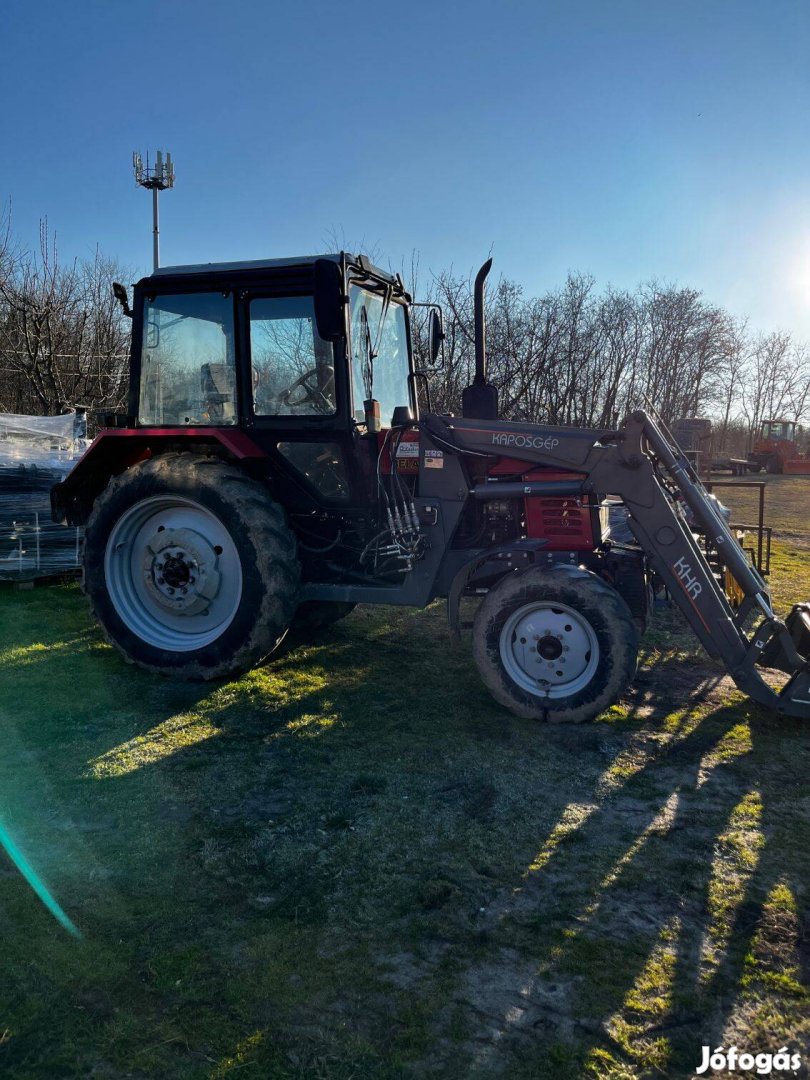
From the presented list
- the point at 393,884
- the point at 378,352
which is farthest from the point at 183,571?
the point at 393,884

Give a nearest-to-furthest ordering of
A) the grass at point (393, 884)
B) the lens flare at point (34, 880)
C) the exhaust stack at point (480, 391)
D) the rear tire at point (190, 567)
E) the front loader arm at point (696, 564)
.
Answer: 1. the grass at point (393, 884)
2. the lens flare at point (34, 880)
3. the front loader arm at point (696, 564)
4. the rear tire at point (190, 567)
5. the exhaust stack at point (480, 391)

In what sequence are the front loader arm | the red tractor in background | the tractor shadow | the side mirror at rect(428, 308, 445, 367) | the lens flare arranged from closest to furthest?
the tractor shadow
the lens flare
the front loader arm
the side mirror at rect(428, 308, 445, 367)
the red tractor in background

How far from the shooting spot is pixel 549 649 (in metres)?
4.30

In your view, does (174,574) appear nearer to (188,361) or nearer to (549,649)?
(188,361)

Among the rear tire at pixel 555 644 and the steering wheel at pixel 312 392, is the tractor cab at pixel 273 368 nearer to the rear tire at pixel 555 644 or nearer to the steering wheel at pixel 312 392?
the steering wheel at pixel 312 392

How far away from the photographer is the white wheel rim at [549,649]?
4254mm

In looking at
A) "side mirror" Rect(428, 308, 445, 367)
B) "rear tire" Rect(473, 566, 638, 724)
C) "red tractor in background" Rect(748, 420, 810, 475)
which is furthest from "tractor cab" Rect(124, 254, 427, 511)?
"red tractor in background" Rect(748, 420, 810, 475)

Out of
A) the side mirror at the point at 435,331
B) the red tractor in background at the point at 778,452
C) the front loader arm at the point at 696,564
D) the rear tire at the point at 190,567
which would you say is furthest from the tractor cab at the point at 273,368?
the red tractor in background at the point at 778,452

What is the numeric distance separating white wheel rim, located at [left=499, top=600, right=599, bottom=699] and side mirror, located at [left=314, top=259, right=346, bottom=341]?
75.0 inches

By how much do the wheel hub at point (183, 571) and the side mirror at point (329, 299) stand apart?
169 centimetres

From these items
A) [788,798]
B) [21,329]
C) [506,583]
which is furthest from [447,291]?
[788,798]

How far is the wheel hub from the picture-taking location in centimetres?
504

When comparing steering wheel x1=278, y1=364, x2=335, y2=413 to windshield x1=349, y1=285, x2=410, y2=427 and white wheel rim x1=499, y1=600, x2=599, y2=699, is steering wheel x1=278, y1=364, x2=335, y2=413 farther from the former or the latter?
white wheel rim x1=499, y1=600, x2=599, y2=699

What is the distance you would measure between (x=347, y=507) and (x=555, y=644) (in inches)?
65.3
